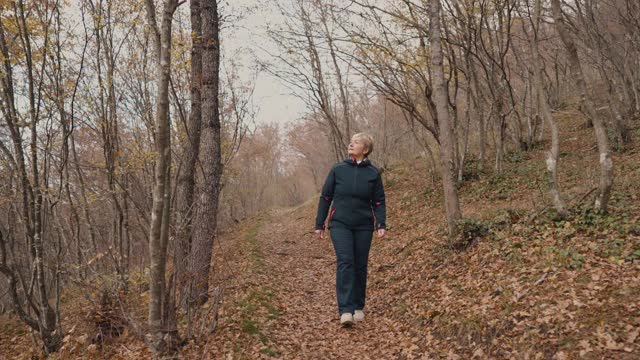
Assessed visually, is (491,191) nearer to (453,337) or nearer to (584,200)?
(584,200)

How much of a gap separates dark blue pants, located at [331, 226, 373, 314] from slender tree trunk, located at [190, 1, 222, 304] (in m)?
1.75

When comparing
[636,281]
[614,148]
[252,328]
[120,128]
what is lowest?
[252,328]

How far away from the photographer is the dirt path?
174 inches

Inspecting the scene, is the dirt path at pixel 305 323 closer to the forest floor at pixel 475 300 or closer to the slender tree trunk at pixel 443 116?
the forest floor at pixel 475 300

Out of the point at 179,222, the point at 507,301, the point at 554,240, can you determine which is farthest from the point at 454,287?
the point at 179,222

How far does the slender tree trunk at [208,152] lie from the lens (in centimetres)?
534

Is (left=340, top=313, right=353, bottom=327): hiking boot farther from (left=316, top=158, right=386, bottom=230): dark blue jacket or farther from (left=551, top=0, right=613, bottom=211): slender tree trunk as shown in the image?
(left=551, top=0, right=613, bottom=211): slender tree trunk

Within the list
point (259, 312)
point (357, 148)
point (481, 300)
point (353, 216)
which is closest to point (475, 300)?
point (481, 300)

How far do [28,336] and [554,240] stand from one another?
38.8ft

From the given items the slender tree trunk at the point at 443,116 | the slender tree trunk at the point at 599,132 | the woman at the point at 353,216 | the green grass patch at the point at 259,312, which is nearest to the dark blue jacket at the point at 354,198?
the woman at the point at 353,216

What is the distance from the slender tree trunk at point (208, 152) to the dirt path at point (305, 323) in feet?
3.36

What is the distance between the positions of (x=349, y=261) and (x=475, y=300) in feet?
5.14

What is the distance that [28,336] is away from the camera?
969 cm

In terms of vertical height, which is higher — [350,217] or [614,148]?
[614,148]
